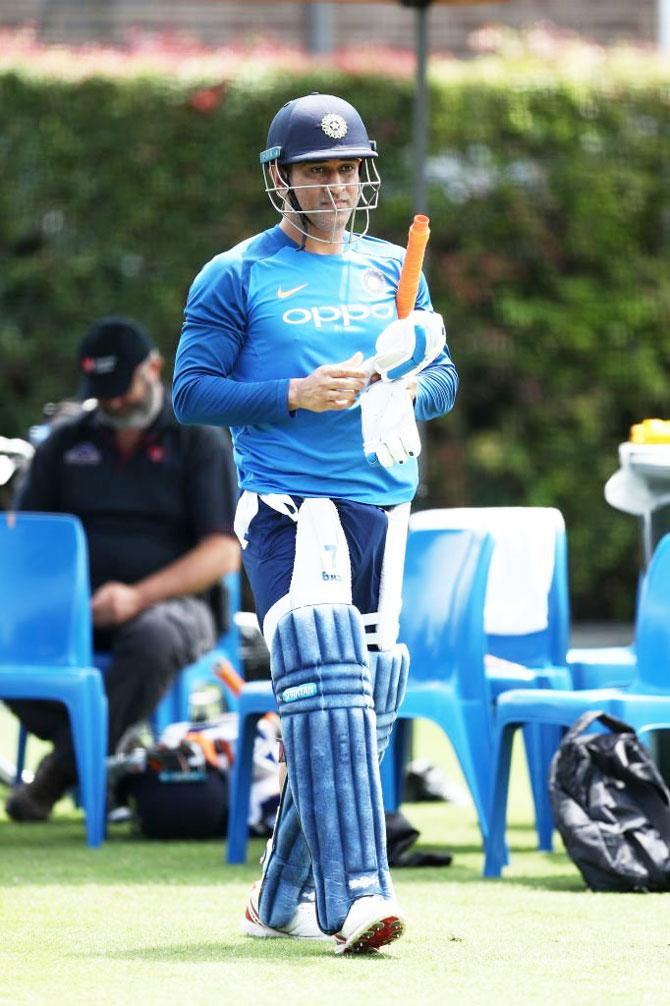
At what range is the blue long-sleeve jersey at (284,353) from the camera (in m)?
4.38

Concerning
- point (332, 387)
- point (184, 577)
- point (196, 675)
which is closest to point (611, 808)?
point (332, 387)

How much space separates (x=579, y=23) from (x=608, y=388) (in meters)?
6.03

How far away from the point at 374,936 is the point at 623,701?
1.56 m

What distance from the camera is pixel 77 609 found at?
6.43 m

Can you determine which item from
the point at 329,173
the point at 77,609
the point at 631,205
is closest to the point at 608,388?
the point at 631,205

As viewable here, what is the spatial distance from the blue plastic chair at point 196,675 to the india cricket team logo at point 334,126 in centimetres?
302

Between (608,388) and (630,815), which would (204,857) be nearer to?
(630,815)

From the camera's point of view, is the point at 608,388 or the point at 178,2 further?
the point at 178,2

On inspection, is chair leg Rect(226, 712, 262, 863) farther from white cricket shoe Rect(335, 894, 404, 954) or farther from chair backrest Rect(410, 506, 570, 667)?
white cricket shoe Rect(335, 894, 404, 954)

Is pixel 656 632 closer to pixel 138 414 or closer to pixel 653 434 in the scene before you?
pixel 653 434

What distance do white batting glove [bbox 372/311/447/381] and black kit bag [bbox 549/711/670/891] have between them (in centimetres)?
147

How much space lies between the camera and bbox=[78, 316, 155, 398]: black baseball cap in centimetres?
708

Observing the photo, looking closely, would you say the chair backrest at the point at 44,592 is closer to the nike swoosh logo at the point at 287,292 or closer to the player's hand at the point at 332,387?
the nike swoosh logo at the point at 287,292

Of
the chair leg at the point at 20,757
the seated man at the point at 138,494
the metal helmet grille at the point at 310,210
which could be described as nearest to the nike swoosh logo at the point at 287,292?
the metal helmet grille at the point at 310,210
